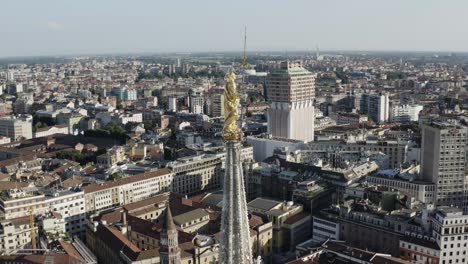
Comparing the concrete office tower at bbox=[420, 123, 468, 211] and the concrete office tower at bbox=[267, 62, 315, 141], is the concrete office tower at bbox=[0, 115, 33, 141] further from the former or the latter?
the concrete office tower at bbox=[420, 123, 468, 211]

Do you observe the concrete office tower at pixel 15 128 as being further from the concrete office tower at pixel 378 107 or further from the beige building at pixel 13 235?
the concrete office tower at pixel 378 107

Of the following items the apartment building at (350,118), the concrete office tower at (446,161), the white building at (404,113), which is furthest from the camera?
the white building at (404,113)

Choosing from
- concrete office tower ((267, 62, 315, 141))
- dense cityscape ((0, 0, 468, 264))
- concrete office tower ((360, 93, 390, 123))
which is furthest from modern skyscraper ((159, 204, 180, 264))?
concrete office tower ((360, 93, 390, 123))

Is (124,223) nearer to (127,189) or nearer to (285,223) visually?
(127,189)

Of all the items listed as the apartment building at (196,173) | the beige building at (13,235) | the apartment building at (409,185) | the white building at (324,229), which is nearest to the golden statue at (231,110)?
the white building at (324,229)

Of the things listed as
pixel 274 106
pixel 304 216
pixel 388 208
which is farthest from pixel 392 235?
pixel 274 106

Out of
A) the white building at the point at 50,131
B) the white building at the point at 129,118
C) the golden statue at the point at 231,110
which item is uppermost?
the golden statue at the point at 231,110

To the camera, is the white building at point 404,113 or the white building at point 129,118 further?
the white building at point 404,113
